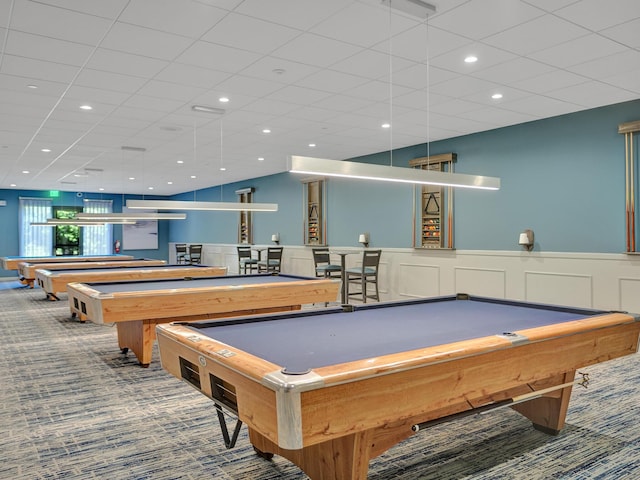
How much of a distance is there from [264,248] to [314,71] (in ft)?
23.9

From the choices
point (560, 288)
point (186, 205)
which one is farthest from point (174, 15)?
point (560, 288)

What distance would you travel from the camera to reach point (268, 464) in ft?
7.95

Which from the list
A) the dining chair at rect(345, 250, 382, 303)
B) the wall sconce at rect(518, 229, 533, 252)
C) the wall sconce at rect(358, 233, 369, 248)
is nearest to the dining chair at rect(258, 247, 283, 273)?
the wall sconce at rect(358, 233, 369, 248)

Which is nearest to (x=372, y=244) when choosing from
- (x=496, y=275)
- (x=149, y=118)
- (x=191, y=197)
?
(x=496, y=275)

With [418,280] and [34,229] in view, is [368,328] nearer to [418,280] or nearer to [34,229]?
[418,280]

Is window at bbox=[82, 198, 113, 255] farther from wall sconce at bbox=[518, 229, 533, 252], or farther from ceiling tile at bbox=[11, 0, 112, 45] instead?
wall sconce at bbox=[518, 229, 533, 252]

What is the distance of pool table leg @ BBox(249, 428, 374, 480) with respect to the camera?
184 cm

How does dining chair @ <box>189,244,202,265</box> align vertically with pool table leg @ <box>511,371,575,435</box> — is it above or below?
above

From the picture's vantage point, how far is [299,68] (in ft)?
13.2

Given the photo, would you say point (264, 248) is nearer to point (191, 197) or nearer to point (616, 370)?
point (191, 197)

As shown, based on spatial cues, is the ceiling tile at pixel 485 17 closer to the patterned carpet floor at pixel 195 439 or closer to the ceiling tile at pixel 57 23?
the ceiling tile at pixel 57 23

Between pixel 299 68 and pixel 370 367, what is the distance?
9.98ft

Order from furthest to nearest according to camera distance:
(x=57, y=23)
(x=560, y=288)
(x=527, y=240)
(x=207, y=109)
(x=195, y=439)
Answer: (x=527, y=240) < (x=560, y=288) < (x=207, y=109) < (x=57, y=23) < (x=195, y=439)

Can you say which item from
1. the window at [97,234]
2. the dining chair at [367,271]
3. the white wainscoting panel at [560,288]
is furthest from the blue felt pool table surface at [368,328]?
the window at [97,234]
